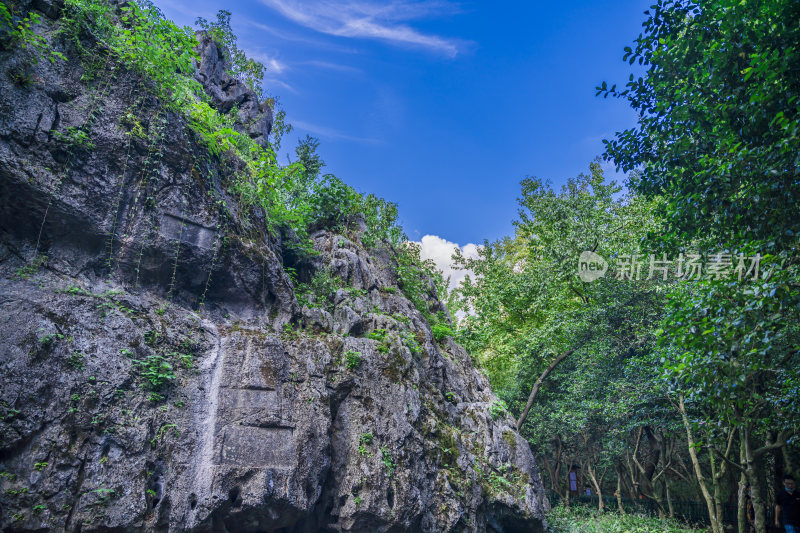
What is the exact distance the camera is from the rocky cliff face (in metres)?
5.60

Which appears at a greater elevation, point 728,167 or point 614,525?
point 728,167

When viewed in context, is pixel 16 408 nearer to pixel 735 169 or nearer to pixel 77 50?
pixel 77 50

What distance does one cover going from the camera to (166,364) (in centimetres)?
655

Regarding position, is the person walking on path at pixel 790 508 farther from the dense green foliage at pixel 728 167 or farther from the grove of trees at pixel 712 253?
the dense green foliage at pixel 728 167

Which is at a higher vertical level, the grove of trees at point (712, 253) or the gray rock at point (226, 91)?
the gray rock at point (226, 91)

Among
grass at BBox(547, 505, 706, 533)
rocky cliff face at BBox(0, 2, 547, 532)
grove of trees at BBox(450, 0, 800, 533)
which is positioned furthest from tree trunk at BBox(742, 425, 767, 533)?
rocky cliff face at BBox(0, 2, 547, 532)

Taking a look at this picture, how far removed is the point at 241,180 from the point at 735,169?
8949 millimetres

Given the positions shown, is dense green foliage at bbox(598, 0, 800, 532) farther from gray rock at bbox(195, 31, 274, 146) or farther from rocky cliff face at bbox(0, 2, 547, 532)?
gray rock at bbox(195, 31, 274, 146)

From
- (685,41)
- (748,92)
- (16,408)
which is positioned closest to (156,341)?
(16,408)

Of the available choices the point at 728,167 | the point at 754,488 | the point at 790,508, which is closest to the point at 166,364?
the point at 728,167

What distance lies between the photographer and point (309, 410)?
766 cm

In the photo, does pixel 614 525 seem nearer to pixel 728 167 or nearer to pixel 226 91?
pixel 728 167

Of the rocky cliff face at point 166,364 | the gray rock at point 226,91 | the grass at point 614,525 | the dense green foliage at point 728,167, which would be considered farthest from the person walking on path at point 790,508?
the gray rock at point 226,91

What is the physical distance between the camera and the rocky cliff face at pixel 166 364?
5.60 meters
